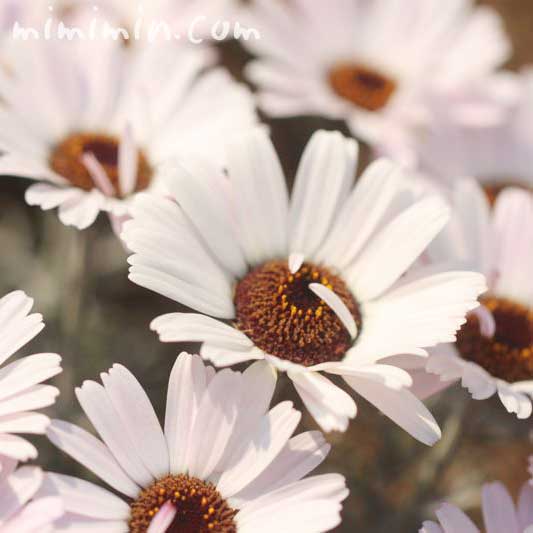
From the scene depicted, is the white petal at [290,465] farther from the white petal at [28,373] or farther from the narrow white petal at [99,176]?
the narrow white petal at [99,176]


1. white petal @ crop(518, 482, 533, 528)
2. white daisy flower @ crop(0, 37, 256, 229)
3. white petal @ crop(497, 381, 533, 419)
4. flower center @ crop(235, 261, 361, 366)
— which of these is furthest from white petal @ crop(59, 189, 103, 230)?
white petal @ crop(518, 482, 533, 528)

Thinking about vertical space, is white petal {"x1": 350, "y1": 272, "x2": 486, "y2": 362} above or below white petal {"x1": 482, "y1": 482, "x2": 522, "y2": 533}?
above

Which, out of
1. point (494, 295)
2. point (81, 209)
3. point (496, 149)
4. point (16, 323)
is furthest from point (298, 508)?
point (496, 149)

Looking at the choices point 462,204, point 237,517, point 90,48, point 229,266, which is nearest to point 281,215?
point 229,266

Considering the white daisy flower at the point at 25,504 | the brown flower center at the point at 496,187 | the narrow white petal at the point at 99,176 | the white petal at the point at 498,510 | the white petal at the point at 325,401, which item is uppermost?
the narrow white petal at the point at 99,176

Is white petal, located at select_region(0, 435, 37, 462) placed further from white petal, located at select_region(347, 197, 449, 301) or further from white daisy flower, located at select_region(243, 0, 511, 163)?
white daisy flower, located at select_region(243, 0, 511, 163)

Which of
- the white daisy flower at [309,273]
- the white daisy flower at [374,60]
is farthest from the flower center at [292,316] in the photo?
the white daisy flower at [374,60]

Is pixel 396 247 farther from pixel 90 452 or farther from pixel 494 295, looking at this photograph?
pixel 90 452
